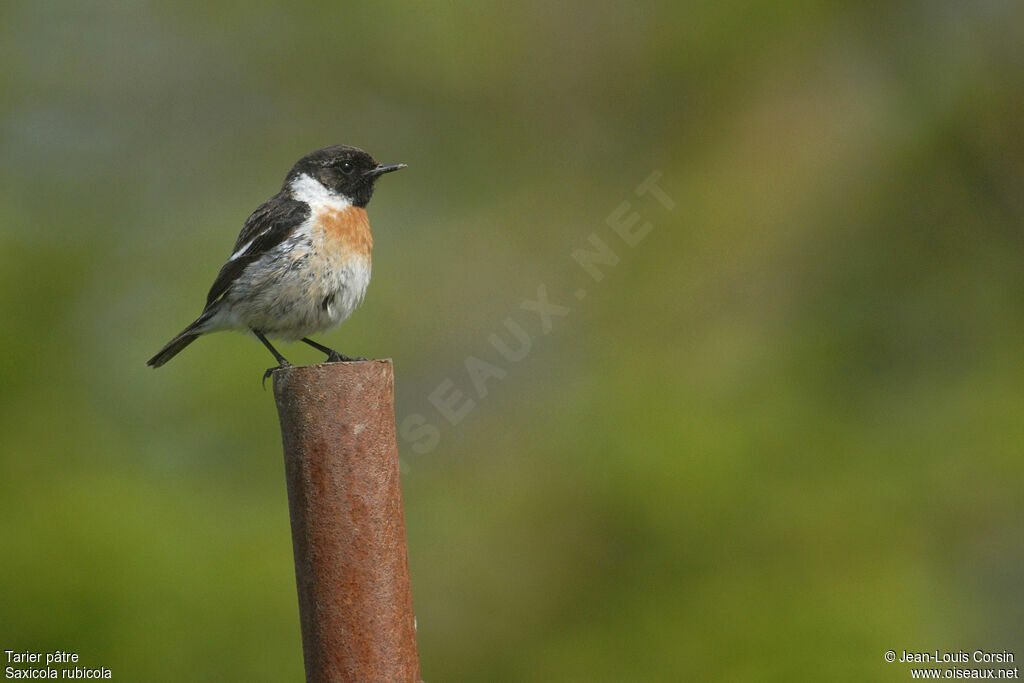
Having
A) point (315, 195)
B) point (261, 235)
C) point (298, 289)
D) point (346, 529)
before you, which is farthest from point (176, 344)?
point (346, 529)

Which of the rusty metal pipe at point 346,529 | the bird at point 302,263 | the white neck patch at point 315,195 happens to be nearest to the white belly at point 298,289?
the bird at point 302,263

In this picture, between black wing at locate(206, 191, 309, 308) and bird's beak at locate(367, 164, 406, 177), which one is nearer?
black wing at locate(206, 191, 309, 308)

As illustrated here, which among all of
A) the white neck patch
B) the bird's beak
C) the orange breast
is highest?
the bird's beak

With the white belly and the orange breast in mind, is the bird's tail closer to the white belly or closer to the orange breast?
the white belly

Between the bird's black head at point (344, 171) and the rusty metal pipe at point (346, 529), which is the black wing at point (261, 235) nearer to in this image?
the bird's black head at point (344, 171)

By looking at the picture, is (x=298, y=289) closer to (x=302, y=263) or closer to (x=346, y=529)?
(x=302, y=263)

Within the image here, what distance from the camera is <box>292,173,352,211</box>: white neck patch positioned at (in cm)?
554

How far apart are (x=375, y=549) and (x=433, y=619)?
20.2 ft

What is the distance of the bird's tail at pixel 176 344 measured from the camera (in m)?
5.52

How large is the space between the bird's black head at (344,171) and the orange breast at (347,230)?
0.21 metres

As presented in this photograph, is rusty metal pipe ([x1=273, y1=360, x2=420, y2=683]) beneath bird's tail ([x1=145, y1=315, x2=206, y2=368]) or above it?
beneath

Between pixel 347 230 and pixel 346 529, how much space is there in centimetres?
288

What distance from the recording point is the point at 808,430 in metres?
8.95

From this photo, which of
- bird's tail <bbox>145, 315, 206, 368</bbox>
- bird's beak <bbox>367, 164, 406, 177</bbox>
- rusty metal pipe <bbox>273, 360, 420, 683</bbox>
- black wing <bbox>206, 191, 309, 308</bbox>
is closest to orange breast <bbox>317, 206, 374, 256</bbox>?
black wing <bbox>206, 191, 309, 308</bbox>
